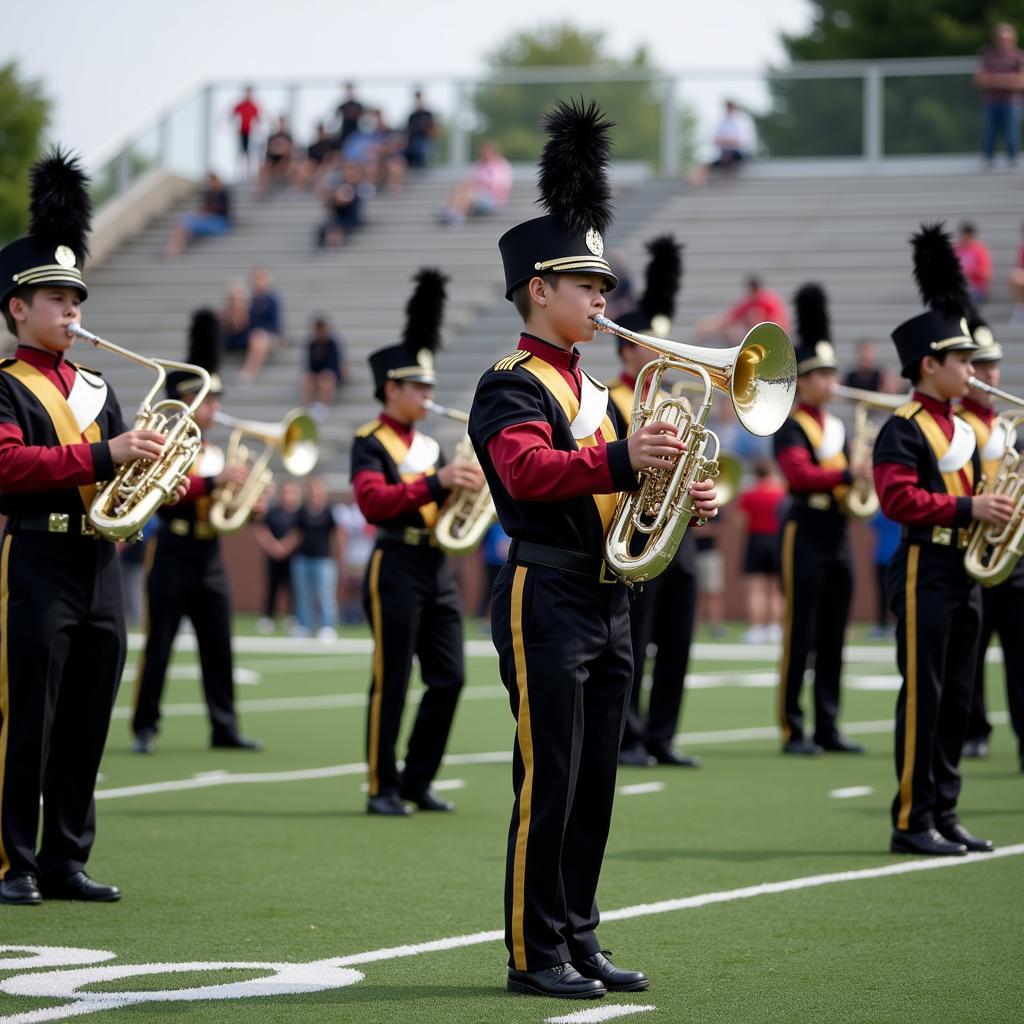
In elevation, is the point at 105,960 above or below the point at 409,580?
below

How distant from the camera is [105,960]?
570 centimetres

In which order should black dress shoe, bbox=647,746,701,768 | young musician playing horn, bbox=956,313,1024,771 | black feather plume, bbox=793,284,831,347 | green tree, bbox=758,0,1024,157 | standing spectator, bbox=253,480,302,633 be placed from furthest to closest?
1. green tree, bbox=758,0,1024,157
2. standing spectator, bbox=253,480,302,633
3. black feather plume, bbox=793,284,831,347
4. black dress shoe, bbox=647,746,701,768
5. young musician playing horn, bbox=956,313,1024,771

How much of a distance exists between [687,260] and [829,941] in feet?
69.8

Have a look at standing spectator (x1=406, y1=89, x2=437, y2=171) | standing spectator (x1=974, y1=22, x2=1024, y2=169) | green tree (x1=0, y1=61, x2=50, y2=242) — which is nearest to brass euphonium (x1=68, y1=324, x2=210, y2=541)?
standing spectator (x1=974, y1=22, x2=1024, y2=169)

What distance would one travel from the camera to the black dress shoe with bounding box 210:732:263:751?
11539mm

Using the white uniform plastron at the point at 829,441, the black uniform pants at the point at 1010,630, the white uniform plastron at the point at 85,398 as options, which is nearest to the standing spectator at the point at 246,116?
the white uniform plastron at the point at 829,441

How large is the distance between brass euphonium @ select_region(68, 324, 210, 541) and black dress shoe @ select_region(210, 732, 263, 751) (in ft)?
16.1

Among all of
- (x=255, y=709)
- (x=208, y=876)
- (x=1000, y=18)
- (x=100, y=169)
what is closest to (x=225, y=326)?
(x=100, y=169)

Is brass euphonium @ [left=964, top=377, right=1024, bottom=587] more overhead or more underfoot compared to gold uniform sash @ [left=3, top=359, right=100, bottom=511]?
more underfoot

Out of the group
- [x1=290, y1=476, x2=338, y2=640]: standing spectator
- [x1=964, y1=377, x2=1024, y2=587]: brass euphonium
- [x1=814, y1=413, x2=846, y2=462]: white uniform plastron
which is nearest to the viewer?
[x1=964, y1=377, x2=1024, y2=587]: brass euphonium

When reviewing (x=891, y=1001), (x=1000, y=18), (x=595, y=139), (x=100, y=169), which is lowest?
(x=891, y=1001)

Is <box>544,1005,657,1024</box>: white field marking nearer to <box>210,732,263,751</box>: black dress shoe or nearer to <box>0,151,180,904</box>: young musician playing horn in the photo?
<box>0,151,180,904</box>: young musician playing horn

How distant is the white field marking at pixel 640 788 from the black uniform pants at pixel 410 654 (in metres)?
1.11

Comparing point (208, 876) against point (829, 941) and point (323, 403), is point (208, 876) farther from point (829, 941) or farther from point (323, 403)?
point (323, 403)
